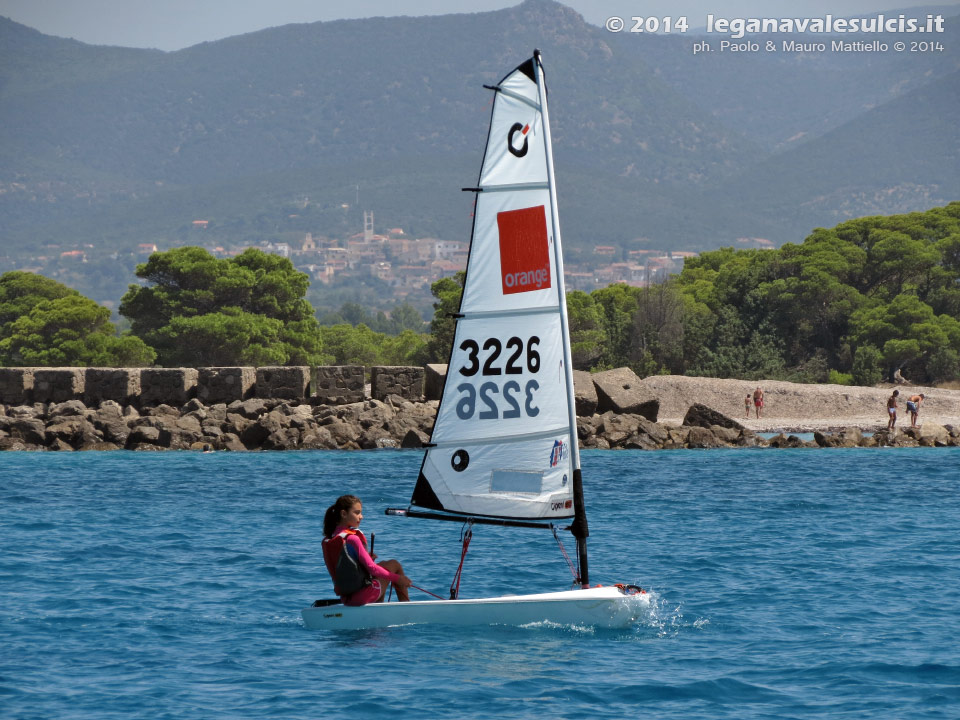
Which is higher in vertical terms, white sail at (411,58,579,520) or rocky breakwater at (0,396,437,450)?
white sail at (411,58,579,520)

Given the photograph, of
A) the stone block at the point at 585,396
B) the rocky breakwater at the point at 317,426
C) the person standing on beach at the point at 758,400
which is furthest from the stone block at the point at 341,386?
the person standing on beach at the point at 758,400

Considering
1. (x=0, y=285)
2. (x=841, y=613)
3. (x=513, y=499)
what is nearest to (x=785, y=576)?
(x=841, y=613)

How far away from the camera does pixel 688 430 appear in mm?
38125

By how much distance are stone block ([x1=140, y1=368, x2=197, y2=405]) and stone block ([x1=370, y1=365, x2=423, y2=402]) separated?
5.49 metres

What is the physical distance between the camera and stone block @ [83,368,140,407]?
3691 cm

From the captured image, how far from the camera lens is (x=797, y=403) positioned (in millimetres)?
47062

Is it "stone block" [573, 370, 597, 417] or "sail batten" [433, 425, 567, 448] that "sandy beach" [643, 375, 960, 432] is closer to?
"stone block" [573, 370, 597, 417]

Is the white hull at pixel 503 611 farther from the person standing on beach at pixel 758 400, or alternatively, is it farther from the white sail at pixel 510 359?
the person standing on beach at pixel 758 400

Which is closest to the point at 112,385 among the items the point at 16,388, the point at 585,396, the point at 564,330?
the point at 16,388

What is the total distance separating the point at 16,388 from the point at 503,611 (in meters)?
28.6

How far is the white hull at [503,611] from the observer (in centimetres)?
1228

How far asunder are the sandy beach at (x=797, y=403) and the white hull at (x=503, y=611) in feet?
105

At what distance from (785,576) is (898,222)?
52.7m

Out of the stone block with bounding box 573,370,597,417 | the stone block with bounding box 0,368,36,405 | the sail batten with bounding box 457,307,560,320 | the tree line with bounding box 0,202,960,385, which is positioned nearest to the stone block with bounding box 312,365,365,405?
the stone block with bounding box 573,370,597,417
